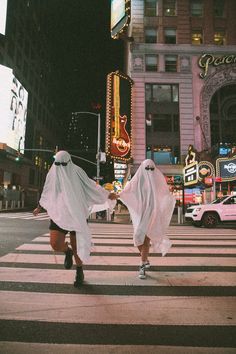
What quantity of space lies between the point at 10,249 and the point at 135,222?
11.6ft

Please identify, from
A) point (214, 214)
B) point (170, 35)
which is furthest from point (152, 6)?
point (214, 214)

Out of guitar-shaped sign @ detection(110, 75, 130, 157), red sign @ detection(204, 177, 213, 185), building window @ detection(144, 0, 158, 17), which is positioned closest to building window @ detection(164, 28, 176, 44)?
building window @ detection(144, 0, 158, 17)

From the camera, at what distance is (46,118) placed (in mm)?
67375

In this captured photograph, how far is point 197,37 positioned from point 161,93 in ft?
24.1

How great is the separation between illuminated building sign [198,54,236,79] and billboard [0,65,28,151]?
69.4ft

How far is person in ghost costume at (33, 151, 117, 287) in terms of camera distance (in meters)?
4.74

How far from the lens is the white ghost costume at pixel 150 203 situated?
5.55 metres

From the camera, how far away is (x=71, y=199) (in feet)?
16.4

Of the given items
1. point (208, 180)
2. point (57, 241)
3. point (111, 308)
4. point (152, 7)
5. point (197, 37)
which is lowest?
point (111, 308)

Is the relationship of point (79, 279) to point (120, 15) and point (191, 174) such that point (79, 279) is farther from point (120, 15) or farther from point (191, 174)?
point (120, 15)

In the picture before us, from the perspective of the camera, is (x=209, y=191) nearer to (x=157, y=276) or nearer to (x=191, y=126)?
(x=191, y=126)

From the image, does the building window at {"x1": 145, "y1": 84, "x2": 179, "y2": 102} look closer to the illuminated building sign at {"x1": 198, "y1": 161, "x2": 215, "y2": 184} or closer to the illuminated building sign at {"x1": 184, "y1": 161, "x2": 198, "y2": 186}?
the illuminated building sign at {"x1": 184, "y1": 161, "x2": 198, "y2": 186}

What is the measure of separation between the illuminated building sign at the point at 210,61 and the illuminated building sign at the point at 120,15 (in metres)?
8.87

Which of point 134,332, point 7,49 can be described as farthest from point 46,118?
point 134,332
